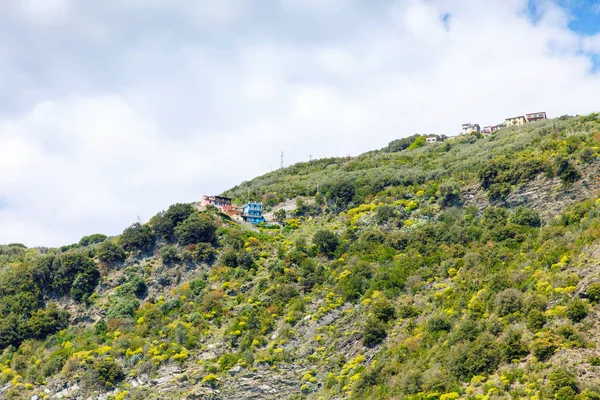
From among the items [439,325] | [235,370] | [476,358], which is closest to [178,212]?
[235,370]

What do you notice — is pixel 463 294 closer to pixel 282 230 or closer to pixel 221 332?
pixel 221 332

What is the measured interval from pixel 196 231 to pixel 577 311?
149ft

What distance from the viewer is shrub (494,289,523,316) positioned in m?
46.6

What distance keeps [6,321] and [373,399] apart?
4337cm

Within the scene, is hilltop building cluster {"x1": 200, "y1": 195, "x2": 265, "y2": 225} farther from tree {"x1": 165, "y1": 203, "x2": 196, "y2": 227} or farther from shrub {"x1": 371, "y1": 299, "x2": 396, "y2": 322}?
shrub {"x1": 371, "y1": 299, "x2": 396, "y2": 322}

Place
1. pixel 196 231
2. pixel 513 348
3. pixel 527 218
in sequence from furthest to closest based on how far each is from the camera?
pixel 196 231, pixel 527 218, pixel 513 348

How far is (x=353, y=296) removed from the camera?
199ft

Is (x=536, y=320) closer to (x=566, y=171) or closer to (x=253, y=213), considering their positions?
(x=566, y=171)

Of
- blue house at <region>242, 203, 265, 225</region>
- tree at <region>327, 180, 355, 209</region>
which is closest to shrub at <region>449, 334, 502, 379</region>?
tree at <region>327, 180, 355, 209</region>

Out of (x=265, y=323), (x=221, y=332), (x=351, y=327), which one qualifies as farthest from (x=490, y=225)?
(x=221, y=332)

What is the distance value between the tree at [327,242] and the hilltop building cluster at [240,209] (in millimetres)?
20214

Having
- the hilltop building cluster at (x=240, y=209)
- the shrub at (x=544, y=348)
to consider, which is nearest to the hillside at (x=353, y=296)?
the shrub at (x=544, y=348)

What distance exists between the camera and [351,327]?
186 feet

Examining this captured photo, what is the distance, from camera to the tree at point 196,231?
75625 millimetres
